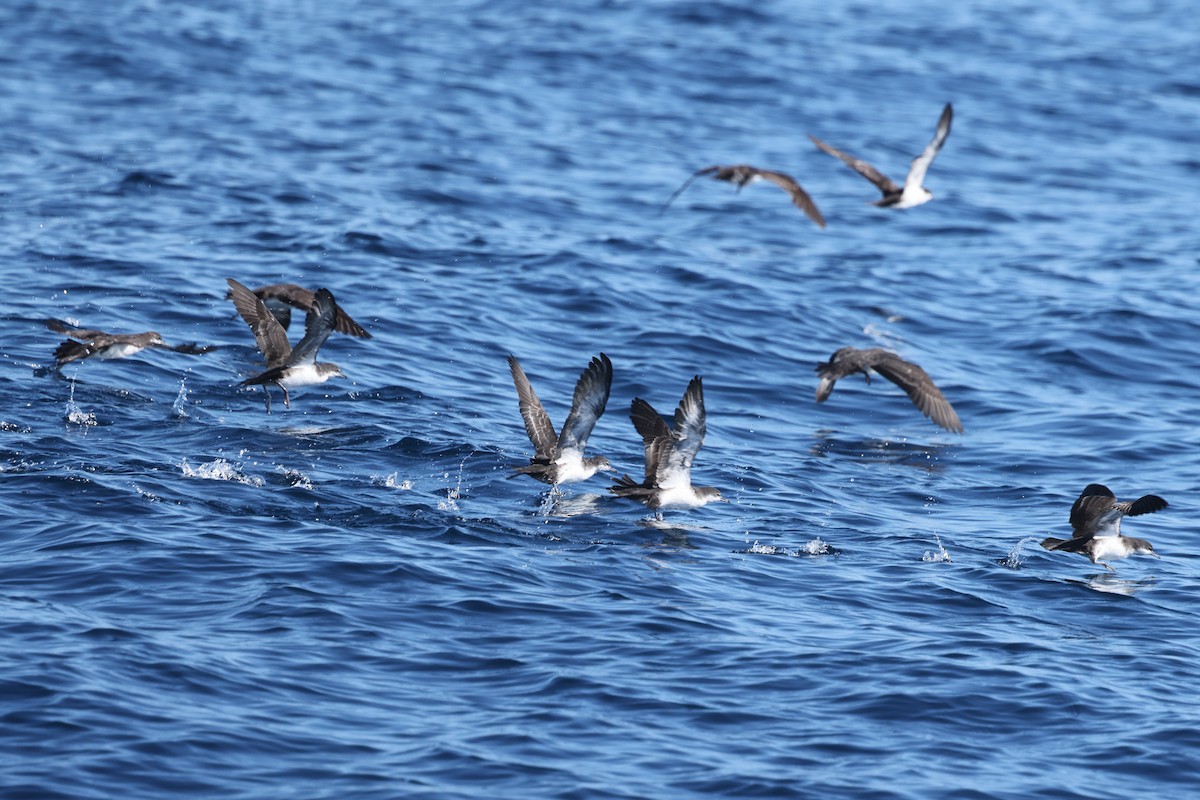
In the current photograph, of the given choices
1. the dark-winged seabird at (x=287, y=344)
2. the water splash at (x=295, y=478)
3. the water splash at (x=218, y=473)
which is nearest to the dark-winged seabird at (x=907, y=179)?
the dark-winged seabird at (x=287, y=344)

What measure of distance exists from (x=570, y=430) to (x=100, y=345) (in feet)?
15.6

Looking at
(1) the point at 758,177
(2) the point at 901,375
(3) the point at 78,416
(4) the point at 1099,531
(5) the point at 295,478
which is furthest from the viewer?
(1) the point at 758,177

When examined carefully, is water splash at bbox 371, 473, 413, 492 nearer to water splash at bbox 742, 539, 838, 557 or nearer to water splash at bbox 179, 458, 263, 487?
water splash at bbox 179, 458, 263, 487

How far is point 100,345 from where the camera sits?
46.4ft

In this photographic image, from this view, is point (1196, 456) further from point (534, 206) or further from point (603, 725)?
point (534, 206)

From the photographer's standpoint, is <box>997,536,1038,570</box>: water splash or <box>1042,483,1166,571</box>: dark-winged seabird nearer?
<box>1042,483,1166,571</box>: dark-winged seabird

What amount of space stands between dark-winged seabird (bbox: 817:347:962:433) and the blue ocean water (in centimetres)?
45

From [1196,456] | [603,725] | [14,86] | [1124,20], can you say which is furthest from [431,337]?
[1124,20]

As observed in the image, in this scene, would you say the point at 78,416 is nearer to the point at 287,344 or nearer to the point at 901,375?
the point at 287,344

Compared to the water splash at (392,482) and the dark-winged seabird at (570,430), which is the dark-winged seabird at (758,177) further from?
the water splash at (392,482)

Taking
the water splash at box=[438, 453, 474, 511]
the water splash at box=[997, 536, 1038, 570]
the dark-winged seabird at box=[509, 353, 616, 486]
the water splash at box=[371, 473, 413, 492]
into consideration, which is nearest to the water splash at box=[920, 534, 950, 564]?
the water splash at box=[997, 536, 1038, 570]

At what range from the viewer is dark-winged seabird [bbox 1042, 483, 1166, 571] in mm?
11617

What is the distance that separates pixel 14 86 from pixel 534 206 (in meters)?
10.5

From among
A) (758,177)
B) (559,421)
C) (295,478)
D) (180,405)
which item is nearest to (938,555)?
(559,421)
